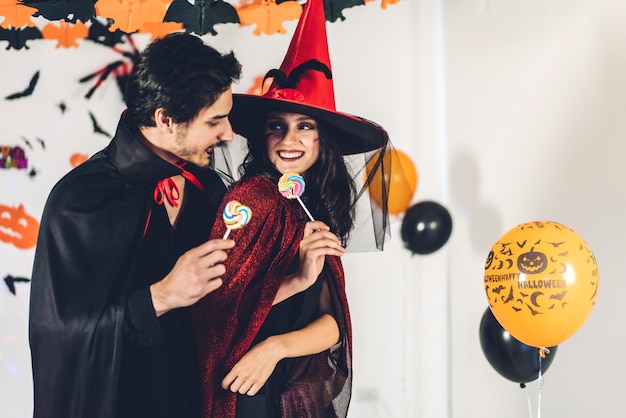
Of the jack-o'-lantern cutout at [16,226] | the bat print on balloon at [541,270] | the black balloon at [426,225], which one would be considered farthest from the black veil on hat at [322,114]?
the jack-o'-lantern cutout at [16,226]

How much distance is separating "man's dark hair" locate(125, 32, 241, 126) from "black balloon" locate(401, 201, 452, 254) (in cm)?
114

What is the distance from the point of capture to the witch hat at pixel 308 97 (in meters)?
2.23

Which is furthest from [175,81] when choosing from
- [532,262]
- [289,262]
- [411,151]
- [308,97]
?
[411,151]

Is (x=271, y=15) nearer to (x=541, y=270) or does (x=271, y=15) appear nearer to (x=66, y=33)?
(x=66, y=33)

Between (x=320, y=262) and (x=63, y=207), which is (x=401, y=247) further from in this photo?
(x=63, y=207)

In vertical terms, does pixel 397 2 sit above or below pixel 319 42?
above

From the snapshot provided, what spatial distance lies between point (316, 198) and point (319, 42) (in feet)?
1.94

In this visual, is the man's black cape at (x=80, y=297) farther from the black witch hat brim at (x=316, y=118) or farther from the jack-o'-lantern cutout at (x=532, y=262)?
the jack-o'-lantern cutout at (x=532, y=262)

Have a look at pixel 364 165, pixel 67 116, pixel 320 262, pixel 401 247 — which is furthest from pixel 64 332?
pixel 401 247

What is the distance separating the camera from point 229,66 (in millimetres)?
2109

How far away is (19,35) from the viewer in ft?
9.93

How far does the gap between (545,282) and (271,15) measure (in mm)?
1864

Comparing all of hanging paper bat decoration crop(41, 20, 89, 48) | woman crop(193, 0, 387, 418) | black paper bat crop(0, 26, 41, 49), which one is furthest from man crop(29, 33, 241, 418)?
black paper bat crop(0, 26, 41, 49)

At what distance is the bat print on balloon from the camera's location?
1.87 metres
